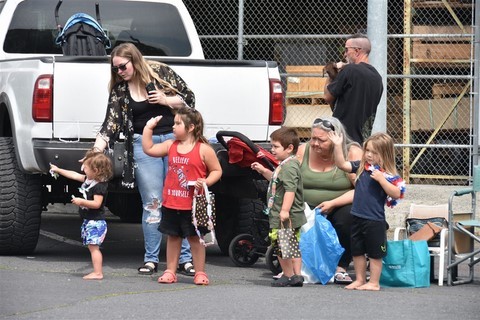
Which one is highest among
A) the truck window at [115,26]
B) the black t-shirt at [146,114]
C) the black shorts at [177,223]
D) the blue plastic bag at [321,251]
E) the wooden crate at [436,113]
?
the truck window at [115,26]

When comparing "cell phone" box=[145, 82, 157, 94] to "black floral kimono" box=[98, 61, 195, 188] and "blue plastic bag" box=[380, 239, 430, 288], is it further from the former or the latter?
"blue plastic bag" box=[380, 239, 430, 288]

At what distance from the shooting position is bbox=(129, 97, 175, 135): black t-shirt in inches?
373

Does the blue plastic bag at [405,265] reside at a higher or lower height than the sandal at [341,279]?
higher

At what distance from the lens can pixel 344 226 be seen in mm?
9398

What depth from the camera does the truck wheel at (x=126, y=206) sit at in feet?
40.5

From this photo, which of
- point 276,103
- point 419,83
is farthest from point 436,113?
point 276,103

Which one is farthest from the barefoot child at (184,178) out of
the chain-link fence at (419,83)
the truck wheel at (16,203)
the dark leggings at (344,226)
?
the chain-link fence at (419,83)

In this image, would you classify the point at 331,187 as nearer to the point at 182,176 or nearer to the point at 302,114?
the point at 182,176

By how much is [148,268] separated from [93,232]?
552 mm

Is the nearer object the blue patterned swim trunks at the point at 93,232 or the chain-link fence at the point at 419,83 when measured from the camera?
the blue patterned swim trunks at the point at 93,232

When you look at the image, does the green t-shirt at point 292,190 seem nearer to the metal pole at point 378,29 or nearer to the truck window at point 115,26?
the truck window at point 115,26

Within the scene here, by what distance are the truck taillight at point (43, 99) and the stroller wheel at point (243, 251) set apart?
72.0 inches

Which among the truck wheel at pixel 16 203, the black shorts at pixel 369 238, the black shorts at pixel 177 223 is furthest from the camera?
the truck wheel at pixel 16 203

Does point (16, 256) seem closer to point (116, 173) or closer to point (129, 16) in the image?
point (116, 173)
